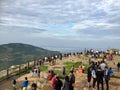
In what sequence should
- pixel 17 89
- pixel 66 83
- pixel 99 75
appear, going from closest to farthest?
1. pixel 66 83
2. pixel 99 75
3. pixel 17 89

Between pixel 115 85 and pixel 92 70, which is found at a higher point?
pixel 92 70

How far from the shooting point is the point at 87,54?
7788 cm

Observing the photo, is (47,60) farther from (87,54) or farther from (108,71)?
(108,71)

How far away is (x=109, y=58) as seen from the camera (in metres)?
64.3

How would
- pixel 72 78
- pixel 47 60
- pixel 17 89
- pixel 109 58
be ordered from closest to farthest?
pixel 72 78 < pixel 17 89 < pixel 109 58 < pixel 47 60

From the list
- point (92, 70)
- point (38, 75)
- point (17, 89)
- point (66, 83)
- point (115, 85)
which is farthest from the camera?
point (38, 75)

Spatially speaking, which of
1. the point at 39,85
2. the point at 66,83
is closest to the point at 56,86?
the point at 66,83

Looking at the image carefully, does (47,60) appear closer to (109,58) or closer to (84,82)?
(109,58)

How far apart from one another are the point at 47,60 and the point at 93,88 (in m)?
43.9

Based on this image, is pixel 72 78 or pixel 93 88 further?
pixel 93 88

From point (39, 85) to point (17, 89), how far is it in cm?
613

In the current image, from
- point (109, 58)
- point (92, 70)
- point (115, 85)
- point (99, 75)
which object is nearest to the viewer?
point (99, 75)

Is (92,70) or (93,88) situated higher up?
(92,70)

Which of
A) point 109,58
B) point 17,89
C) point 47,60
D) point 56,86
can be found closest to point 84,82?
point 17,89
